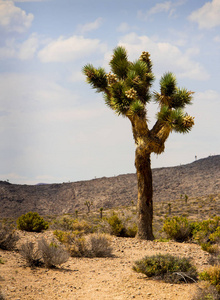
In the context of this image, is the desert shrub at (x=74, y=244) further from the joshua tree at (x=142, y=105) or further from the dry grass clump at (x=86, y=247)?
the joshua tree at (x=142, y=105)

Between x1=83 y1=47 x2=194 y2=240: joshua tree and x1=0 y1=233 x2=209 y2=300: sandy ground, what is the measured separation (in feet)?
13.3

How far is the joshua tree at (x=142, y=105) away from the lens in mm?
13366

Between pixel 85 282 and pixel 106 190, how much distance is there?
48.6m

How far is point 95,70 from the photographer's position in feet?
49.1

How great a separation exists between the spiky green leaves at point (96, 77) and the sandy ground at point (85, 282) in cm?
789

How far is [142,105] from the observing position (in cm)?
1309

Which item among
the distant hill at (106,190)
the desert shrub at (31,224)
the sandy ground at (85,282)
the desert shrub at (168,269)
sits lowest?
the sandy ground at (85,282)

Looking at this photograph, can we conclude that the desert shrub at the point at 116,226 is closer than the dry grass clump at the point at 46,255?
No

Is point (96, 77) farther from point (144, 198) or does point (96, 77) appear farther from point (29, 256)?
point (29, 256)

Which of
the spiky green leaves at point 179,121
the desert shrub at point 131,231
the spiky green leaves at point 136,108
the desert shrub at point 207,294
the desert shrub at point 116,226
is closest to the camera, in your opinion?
the desert shrub at point 207,294

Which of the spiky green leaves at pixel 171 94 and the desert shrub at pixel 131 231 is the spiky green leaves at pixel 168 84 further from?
the desert shrub at pixel 131 231

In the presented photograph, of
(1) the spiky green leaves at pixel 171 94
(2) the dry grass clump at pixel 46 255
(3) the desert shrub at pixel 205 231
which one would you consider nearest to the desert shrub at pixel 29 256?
(2) the dry grass clump at pixel 46 255

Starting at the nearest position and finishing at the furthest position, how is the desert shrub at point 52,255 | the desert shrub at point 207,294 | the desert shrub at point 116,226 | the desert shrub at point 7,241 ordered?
the desert shrub at point 207,294
the desert shrub at point 52,255
the desert shrub at point 7,241
the desert shrub at point 116,226

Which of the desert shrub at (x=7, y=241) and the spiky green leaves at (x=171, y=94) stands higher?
the spiky green leaves at (x=171, y=94)
